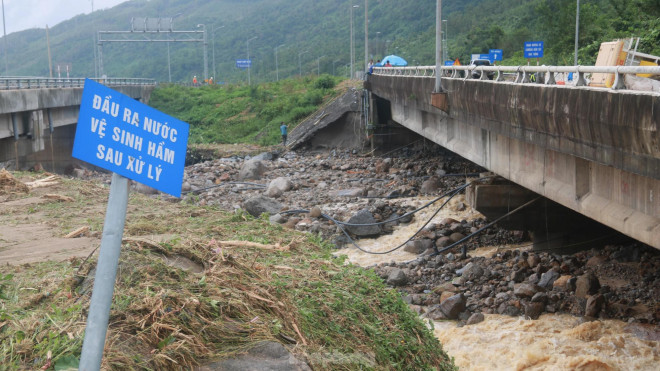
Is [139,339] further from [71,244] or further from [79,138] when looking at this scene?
[71,244]

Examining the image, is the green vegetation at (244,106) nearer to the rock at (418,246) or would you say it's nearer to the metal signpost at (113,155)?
the rock at (418,246)

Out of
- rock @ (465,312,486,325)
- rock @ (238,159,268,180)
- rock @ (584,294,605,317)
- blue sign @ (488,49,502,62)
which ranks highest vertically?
blue sign @ (488,49,502,62)

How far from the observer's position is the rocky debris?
40.3ft

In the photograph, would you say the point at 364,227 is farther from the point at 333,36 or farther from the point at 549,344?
the point at 333,36

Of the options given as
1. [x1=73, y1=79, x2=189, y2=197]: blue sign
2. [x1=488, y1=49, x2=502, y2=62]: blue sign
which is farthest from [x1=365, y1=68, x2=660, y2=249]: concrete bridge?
[x1=488, y1=49, x2=502, y2=62]: blue sign

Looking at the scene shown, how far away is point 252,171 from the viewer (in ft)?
102

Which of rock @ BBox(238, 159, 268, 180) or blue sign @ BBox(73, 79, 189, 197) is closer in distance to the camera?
blue sign @ BBox(73, 79, 189, 197)

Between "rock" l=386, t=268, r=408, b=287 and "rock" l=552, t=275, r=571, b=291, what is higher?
"rock" l=552, t=275, r=571, b=291

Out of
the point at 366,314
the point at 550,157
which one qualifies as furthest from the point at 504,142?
the point at 366,314

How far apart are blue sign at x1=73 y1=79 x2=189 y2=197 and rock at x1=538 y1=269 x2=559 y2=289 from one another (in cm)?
1134

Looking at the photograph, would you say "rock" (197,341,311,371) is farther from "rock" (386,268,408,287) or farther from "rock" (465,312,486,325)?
"rock" (386,268,408,287)

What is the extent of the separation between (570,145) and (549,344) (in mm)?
3267

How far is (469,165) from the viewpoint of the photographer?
28.8 meters

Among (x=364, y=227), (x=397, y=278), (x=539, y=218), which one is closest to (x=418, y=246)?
(x=364, y=227)
